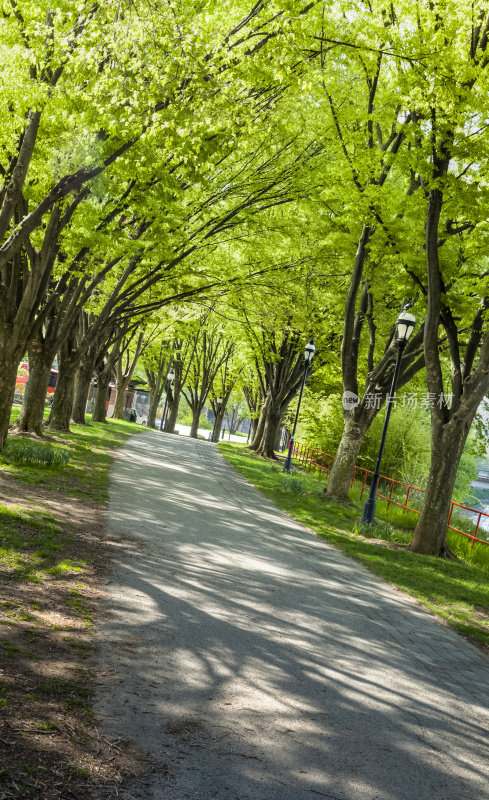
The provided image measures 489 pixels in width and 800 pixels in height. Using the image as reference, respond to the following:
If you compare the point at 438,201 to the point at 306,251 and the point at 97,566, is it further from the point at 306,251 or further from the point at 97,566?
the point at 97,566

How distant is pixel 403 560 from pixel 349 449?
526cm

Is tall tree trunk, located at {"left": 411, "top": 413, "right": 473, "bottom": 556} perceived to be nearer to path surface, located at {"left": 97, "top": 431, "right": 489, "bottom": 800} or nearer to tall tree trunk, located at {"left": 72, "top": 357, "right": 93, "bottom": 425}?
path surface, located at {"left": 97, "top": 431, "right": 489, "bottom": 800}

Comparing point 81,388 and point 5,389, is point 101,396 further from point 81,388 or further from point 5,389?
point 5,389

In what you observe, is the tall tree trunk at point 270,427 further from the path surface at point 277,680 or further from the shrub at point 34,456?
the path surface at point 277,680

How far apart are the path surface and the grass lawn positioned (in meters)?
0.55

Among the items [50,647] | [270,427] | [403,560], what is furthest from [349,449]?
[270,427]

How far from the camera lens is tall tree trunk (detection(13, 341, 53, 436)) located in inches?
588

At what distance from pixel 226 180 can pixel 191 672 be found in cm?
1233

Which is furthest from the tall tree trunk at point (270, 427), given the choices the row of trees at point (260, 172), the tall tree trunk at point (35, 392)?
the tall tree trunk at point (35, 392)

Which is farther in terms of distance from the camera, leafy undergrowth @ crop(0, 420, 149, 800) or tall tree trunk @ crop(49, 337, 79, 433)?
tall tree trunk @ crop(49, 337, 79, 433)

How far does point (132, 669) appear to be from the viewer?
4.23 metres

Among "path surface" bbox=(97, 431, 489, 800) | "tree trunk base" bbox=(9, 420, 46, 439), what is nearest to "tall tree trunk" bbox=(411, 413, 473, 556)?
"path surface" bbox=(97, 431, 489, 800)

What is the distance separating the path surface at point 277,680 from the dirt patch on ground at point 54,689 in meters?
0.14

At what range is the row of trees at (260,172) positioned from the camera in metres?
7.73
